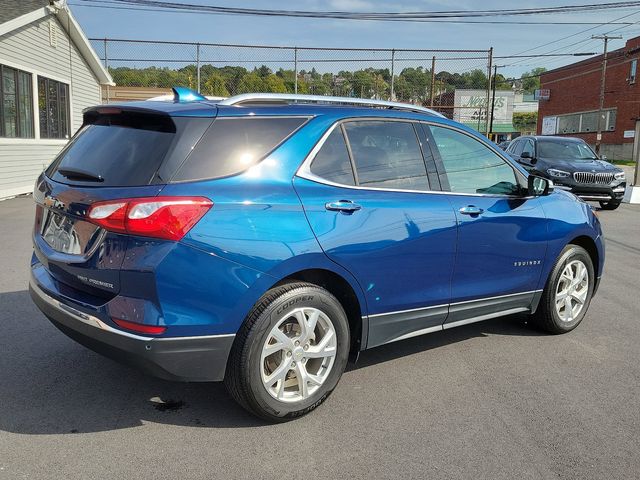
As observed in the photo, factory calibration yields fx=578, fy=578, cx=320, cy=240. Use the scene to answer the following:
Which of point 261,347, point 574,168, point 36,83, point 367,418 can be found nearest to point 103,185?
point 261,347

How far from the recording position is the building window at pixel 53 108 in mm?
16484

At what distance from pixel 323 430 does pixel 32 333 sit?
2751 millimetres

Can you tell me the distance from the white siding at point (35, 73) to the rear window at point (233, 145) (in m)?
12.9

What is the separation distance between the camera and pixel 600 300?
6.31 metres

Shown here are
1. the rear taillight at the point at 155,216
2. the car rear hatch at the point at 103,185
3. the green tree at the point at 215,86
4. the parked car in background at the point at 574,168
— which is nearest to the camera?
the rear taillight at the point at 155,216

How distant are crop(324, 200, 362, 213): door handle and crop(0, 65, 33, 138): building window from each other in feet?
43.6

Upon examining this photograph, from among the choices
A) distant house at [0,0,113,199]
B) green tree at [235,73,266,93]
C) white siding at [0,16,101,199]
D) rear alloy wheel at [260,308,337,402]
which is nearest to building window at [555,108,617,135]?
green tree at [235,73,266,93]

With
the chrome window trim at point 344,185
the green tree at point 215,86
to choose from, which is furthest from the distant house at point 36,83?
the chrome window trim at point 344,185

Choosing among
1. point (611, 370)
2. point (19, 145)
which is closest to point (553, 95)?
point (19, 145)

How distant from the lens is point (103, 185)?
312 cm

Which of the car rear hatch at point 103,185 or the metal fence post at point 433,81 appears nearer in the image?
the car rear hatch at point 103,185

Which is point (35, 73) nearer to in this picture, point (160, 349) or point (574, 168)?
point (574, 168)

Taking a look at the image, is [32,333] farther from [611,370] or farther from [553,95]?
[553,95]

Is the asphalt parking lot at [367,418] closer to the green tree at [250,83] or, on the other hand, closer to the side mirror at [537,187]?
the side mirror at [537,187]
